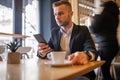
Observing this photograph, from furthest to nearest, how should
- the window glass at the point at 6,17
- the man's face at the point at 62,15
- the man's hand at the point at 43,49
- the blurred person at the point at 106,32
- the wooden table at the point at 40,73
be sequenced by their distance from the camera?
the window glass at the point at 6,17
the blurred person at the point at 106,32
the man's face at the point at 62,15
the man's hand at the point at 43,49
the wooden table at the point at 40,73

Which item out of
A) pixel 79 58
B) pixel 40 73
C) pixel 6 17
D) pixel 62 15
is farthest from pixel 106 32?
pixel 6 17

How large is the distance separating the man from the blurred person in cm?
38

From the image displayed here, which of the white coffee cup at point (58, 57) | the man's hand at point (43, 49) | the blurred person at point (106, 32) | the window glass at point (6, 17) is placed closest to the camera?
the white coffee cup at point (58, 57)

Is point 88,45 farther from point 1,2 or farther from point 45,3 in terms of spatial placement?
point 45,3

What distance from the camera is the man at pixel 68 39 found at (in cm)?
158

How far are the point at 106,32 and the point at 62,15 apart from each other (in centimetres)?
54

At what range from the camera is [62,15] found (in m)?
1.96

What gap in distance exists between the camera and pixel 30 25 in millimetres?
3926

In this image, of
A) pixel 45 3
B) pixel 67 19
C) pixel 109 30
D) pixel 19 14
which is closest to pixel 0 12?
pixel 19 14

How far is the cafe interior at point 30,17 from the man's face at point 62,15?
3.45 ft

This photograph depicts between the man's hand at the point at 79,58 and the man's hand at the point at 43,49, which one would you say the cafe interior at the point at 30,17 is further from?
the man's hand at the point at 79,58

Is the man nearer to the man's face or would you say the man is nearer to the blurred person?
the man's face

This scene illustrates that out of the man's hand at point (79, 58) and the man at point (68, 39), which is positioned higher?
the man at point (68, 39)

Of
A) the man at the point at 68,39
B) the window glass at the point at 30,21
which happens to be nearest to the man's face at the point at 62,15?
the man at the point at 68,39
